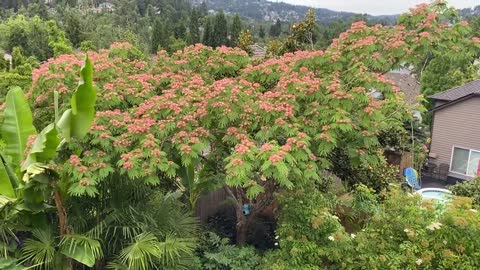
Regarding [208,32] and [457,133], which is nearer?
[457,133]

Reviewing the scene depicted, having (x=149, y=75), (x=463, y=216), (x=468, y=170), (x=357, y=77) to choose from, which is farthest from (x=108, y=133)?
(x=468, y=170)

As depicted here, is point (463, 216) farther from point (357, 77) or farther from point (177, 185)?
point (177, 185)

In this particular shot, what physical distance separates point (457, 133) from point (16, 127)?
57.1 ft

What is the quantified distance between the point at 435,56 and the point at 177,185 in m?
5.67

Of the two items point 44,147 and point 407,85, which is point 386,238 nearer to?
point 44,147

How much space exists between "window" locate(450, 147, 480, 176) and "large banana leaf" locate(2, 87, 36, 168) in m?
17.1

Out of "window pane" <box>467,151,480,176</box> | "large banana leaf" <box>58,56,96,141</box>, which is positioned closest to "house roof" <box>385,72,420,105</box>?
"window pane" <box>467,151,480,176</box>

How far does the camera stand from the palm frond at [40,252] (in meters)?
6.06

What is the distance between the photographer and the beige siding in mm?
17625

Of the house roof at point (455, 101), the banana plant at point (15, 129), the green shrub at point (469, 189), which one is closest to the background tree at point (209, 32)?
the house roof at point (455, 101)

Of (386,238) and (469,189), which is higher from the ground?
(386,238)

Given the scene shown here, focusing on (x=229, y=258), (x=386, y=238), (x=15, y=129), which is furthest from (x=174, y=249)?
(x=386, y=238)

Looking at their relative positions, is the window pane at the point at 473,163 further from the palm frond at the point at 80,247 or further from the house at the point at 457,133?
the palm frond at the point at 80,247

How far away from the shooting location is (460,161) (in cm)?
1836
